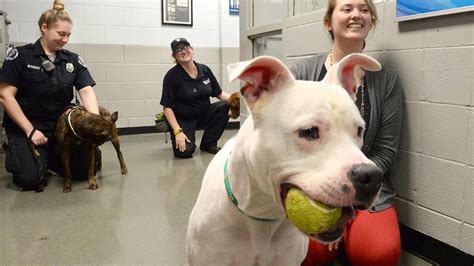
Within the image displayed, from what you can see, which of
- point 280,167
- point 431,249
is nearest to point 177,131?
point 431,249

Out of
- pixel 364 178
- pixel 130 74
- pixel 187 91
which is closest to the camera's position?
pixel 364 178

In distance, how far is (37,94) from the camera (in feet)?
10.6

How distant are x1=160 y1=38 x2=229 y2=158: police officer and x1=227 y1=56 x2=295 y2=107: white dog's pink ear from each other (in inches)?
122

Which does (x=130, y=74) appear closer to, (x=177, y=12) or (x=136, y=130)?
(x=136, y=130)

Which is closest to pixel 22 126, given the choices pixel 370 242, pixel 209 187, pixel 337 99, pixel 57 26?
pixel 57 26

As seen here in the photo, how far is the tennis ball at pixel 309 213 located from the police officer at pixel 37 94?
8.87ft

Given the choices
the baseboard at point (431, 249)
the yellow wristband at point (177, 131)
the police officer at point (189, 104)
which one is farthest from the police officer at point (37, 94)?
the baseboard at point (431, 249)

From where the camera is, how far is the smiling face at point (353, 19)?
5.98 ft

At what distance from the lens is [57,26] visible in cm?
311

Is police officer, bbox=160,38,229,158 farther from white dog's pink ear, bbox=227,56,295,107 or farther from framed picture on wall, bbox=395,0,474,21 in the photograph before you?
white dog's pink ear, bbox=227,56,295,107

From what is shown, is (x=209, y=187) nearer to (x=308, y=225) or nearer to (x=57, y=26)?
(x=308, y=225)

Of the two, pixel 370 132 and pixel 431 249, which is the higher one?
pixel 370 132

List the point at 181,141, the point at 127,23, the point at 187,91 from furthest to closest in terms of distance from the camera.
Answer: the point at 127,23, the point at 187,91, the point at 181,141

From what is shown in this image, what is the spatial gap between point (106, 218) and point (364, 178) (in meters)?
2.10
